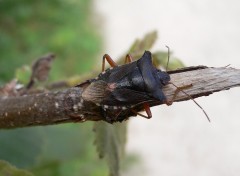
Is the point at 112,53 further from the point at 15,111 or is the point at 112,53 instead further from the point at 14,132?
the point at 15,111

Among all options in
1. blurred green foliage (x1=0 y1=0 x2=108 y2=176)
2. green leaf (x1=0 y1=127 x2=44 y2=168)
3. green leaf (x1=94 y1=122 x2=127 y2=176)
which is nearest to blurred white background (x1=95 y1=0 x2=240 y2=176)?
blurred green foliage (x1=0 y1=0 x2=108 y2=176)

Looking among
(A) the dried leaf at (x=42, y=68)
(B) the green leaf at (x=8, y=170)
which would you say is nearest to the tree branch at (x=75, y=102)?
(B) the green leaf at (x=8, y=170)

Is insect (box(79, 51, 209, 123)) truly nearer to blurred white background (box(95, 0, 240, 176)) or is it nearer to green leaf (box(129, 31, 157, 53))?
green leaf (box(129, 31, 157, 53))

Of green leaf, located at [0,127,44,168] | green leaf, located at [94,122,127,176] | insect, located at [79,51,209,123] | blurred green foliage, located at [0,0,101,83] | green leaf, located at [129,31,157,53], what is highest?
insect, located at [79,51,209,123]

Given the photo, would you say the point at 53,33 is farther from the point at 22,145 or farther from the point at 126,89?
the point at 126,89

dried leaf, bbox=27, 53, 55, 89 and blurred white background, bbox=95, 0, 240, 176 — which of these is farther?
blurred white background, bbox=95, 0, 240, 176

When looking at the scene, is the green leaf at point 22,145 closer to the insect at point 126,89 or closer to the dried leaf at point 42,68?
the dried leaf at point 42,68

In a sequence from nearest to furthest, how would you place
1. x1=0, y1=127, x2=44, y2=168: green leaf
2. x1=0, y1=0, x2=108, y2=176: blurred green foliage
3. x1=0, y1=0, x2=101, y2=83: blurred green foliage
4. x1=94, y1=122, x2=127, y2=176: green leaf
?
x1=94, y1=122, x2=127, y2=176: green leaf, x1=0, y1=127, x2=44, y2=168: green leaf, x1=0, y1=0, x2=108, y2=176: blurred green foliage, x1=0, y1=0, x2=101, y2=83: blurred green foliage
